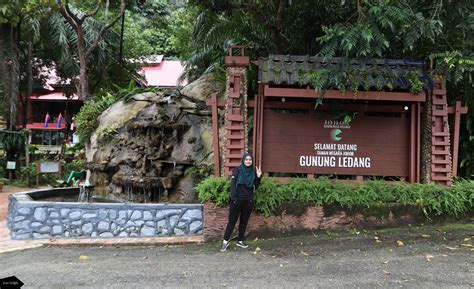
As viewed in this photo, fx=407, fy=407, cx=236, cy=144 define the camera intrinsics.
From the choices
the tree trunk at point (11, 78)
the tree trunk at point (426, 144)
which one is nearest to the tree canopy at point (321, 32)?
the tree trunk at point (11, 78)

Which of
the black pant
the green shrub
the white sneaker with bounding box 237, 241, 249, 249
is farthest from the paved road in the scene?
the green shrub

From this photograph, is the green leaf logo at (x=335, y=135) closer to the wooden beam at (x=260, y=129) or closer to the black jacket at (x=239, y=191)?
the wooden beam at (x=260, y=129)

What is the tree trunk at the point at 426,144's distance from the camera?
290 inches

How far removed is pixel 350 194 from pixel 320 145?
40.1 inches

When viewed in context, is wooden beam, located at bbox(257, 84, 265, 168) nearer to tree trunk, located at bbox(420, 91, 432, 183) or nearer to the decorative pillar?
the decorative pillar

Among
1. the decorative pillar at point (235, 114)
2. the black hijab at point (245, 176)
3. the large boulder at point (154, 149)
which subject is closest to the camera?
the black hijab at point (245, 176)

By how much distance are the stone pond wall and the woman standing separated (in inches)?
41.9

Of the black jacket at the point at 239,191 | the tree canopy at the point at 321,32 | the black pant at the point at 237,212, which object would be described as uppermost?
the tree canopy at the point at 321,32

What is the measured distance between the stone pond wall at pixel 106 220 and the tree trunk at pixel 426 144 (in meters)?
4.12

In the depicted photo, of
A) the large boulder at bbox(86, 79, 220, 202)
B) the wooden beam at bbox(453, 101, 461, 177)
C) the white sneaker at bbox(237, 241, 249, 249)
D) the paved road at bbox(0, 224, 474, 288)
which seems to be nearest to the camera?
the paved road at bbox(0, 224, 474, 288)

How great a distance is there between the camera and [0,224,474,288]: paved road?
479cm

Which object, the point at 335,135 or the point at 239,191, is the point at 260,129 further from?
the point at 239,191

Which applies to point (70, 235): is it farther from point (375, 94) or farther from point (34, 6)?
point (34, 6)

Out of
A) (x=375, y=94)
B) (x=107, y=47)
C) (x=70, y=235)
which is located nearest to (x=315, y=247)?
(x=375, y=94)
